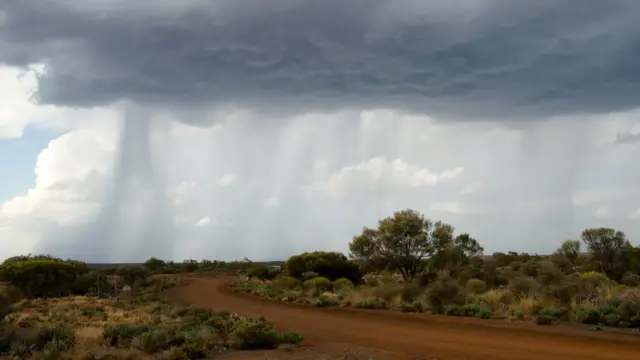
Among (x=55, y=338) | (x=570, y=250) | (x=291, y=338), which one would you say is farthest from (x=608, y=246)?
(x=55, y=338)

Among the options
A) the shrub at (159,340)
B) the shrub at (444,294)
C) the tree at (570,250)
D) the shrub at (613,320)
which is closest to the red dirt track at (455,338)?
the shrub at (613,320)

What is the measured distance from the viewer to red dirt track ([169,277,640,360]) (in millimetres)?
15219

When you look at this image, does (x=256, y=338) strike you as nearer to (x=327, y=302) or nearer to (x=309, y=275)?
(x=327, y=302)

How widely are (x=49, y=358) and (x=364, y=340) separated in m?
9.36

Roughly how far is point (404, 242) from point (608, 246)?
18.8 m

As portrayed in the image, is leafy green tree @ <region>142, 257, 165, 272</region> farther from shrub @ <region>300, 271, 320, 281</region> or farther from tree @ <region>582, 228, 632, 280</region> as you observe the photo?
tree @ <region>582, 228, 632, 280</region>

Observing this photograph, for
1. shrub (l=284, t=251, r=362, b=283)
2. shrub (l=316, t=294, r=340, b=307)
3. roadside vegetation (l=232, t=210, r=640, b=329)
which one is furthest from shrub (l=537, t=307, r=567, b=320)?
shrub (l=284, t=251, r=362, b=283)

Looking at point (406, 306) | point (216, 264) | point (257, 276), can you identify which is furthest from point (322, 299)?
point (216, 264)

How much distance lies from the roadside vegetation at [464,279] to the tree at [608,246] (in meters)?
→ 0.07

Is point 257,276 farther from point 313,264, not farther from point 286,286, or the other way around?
point 286,286

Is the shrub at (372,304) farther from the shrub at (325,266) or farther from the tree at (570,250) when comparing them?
the tree at (570,250)

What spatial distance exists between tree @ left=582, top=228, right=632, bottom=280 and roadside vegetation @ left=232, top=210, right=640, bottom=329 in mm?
74

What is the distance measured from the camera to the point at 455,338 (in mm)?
18359

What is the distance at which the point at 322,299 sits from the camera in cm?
3303
